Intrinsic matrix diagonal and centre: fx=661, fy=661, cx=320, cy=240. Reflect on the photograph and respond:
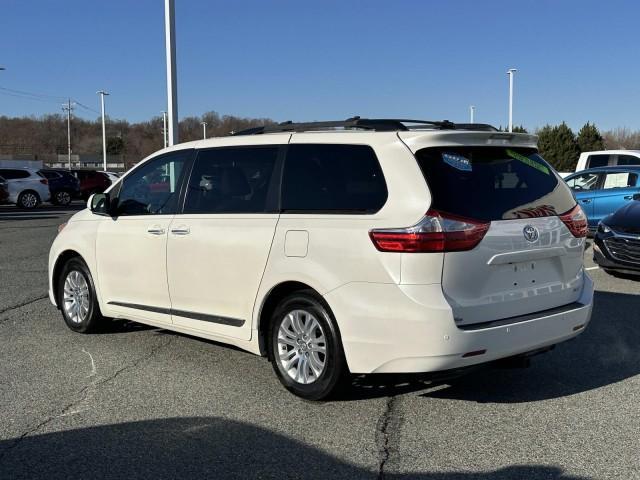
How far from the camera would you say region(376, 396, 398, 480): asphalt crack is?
3.62m

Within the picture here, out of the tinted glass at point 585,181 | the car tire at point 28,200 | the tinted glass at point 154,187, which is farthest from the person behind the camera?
the car tire at point 28,200

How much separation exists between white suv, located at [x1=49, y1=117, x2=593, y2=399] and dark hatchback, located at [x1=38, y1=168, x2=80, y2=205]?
25.3m

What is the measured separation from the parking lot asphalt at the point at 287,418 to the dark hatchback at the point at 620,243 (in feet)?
9.35

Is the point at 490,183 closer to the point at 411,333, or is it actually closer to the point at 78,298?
the point at 411,333

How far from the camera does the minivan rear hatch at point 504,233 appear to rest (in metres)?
3.98

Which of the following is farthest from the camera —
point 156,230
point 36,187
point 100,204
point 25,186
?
point 36,187

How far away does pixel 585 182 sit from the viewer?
13867mm

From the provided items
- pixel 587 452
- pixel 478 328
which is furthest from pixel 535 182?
pixel 587 452

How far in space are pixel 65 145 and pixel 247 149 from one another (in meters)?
97.7

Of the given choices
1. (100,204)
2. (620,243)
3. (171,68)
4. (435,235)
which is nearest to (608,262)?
(620,243)

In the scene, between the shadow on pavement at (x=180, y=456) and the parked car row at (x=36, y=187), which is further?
the parked car row at (x=36, y=187)

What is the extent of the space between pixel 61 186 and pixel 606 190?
23259 millimetres

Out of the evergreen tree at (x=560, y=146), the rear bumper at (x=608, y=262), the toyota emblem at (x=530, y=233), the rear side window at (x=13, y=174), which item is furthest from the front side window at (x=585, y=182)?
the evergreen tree at (x=560, y=146)

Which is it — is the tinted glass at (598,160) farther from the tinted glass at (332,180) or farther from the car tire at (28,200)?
the car tire at (28,200)
